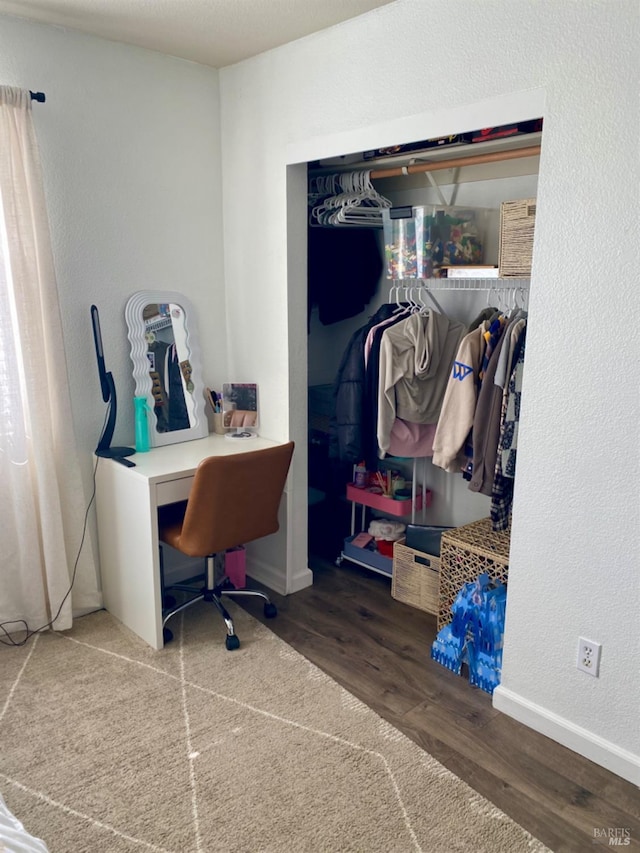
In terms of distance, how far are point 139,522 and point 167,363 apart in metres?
0.80

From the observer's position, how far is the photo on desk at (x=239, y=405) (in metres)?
3.28

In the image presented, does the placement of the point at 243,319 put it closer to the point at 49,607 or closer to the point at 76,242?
the point at 76,242

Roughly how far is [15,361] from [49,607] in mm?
1041

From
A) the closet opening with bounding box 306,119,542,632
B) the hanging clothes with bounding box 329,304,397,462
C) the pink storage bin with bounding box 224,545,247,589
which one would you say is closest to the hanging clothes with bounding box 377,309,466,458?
the closet opening with bounding box 306,119,542,632

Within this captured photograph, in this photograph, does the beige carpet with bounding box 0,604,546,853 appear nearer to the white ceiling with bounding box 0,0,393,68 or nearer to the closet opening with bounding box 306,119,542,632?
the closet opening with bounding box 306,119,542,632

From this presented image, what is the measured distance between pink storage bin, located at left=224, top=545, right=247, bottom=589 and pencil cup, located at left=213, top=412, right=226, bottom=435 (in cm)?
57

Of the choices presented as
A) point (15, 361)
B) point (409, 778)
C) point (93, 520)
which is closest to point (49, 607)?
point (93, 520)

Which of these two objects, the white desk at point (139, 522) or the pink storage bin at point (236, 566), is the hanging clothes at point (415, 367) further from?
the pink storage bin at point (236, 566)

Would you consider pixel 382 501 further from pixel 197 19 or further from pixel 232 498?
pixel 197 19

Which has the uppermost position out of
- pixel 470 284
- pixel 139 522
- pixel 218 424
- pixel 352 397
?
pixel 470 284

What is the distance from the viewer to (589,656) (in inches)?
83.1

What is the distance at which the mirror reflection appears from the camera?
3100 mm

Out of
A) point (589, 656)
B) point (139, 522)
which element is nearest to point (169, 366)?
point (139, 522)

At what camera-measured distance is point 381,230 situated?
11.6ft
